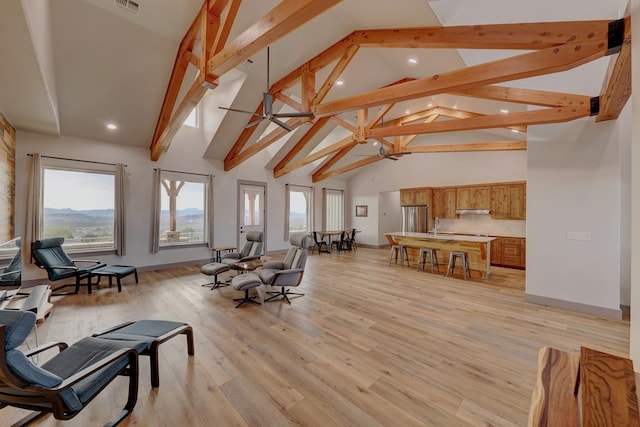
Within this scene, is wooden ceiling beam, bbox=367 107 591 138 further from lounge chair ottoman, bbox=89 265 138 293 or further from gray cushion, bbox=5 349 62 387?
lounge chair ottoman, bbox=89 265 138 293

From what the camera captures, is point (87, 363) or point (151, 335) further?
point (151, 335)

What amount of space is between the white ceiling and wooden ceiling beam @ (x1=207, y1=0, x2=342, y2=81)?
3.98ft

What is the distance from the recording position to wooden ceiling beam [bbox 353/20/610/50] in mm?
2281

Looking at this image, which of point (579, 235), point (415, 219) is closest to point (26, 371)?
point (579, 235)

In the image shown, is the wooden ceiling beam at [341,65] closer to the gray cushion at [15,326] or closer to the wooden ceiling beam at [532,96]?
the wooden ceiling beam at [532,96]

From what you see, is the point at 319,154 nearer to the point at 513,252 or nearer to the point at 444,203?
the point at 444,203

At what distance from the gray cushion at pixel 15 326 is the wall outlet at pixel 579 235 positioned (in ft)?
19.3

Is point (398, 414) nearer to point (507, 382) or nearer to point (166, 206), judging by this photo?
point (507, 382)

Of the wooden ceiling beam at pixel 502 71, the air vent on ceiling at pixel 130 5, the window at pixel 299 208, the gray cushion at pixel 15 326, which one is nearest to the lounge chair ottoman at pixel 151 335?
the gray cushion at pixel 15 326

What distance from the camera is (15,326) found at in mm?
1291

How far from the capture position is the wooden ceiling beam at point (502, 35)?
7.48 ft

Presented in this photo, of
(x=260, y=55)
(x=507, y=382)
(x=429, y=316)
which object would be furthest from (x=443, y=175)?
(x=507, y=382)

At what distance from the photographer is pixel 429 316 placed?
3547 mm

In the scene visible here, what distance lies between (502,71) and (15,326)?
431cm
